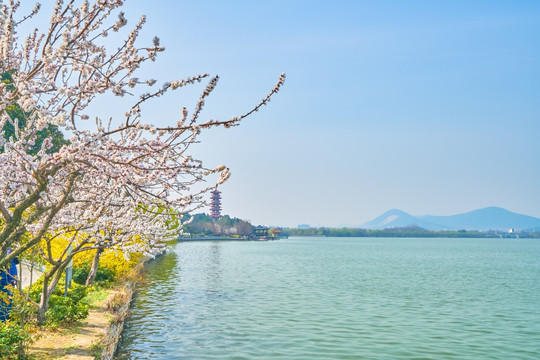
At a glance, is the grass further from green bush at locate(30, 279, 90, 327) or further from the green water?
green bush at locate(30, 279, 90, 327)

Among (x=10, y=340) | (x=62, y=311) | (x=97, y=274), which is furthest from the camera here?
(x=97, y=274)

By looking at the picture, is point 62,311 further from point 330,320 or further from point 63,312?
point 330,320

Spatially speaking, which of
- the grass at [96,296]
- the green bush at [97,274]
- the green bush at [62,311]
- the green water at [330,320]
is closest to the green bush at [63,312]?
the green bush at [62,311]

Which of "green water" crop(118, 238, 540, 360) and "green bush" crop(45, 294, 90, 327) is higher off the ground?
"green bush" crop(45, 294, 90, 327)

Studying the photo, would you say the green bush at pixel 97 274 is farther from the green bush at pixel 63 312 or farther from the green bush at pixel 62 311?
the green bush at pixel 63 312

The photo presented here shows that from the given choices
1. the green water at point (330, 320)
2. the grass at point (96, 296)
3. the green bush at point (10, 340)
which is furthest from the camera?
the grass at point (96, 296)

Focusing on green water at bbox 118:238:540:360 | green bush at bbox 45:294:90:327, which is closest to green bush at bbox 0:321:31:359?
green bush at bbox 45:294:90:327

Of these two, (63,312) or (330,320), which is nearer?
(63,312)

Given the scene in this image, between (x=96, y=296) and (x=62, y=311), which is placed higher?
(x=62, y=311)

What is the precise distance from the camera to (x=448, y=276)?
49.0 m

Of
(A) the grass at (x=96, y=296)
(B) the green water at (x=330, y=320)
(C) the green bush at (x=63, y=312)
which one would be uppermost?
(C) the green bush at (x=63, y=312)

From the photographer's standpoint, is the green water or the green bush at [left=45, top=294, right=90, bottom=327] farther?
the green water

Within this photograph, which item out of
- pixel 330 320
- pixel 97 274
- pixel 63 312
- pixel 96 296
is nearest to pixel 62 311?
pixel 63 312

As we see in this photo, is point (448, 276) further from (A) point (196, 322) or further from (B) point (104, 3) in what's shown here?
(B) point (104, 3)
